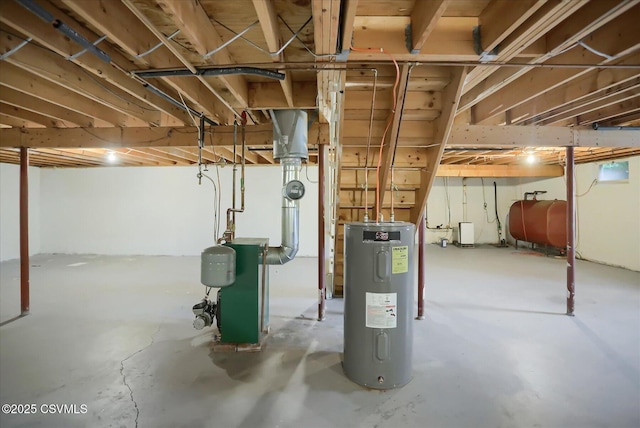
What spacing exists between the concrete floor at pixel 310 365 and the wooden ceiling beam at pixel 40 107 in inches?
79.6

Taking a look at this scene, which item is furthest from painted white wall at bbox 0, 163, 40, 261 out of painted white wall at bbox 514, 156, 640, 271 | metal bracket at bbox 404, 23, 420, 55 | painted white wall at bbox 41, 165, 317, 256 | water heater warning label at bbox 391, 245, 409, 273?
painted white wall at bbox 514, 156, 640, 271

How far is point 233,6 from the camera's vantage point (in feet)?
4.75

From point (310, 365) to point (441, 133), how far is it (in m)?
2.07

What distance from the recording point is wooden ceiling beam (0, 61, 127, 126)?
6.49ft

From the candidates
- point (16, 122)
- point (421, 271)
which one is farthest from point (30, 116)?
point (421, 271)

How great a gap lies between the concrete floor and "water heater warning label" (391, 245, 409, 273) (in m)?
0.79

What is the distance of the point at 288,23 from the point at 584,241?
7485 mm

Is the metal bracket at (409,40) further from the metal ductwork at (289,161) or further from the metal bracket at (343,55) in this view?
the metal ductwork at (289,161)

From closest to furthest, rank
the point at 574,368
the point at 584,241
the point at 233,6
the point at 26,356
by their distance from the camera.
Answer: the point at 233,6 → the point at 574,368 → the point at 26,356 → the point at 584,241

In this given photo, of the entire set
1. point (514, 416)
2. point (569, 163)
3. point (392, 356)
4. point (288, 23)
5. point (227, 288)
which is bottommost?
point (514, 416)

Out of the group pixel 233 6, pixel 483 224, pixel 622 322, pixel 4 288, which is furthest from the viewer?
pixel 483 224

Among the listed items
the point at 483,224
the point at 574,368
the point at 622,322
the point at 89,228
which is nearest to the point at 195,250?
the point at 89,228

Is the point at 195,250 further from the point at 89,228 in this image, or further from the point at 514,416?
the point at 514,416

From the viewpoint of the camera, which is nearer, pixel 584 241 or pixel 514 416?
pixel 514 416
